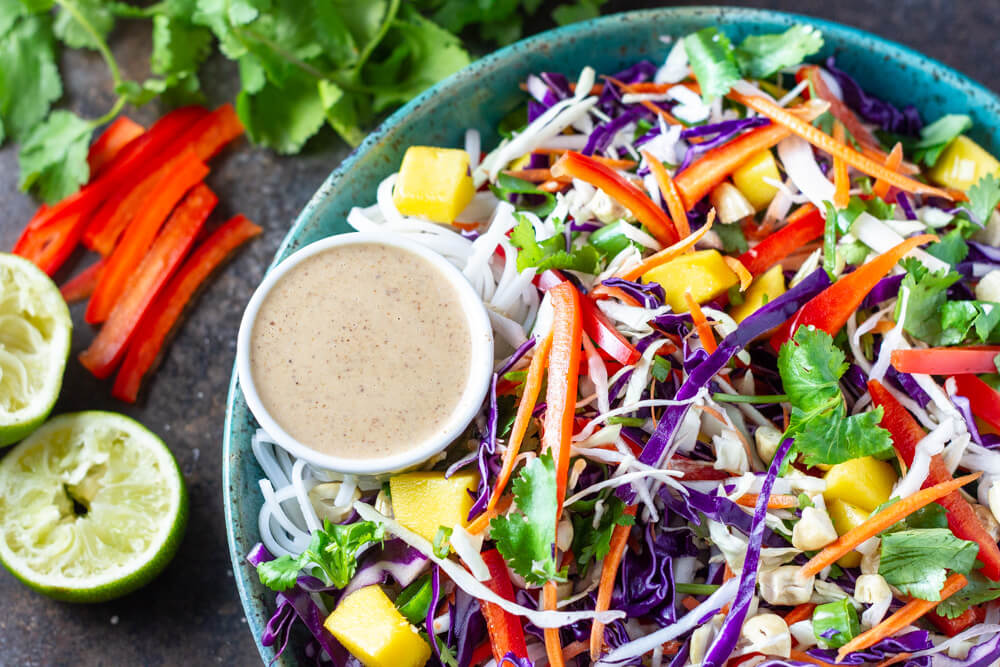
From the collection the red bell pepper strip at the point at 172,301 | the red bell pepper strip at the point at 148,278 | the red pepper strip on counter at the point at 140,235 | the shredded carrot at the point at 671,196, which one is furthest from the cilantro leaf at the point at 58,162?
the shredded carrot at the point at 671,196

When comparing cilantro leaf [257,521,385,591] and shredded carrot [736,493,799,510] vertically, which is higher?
shredded carrot [736,493,799,510]

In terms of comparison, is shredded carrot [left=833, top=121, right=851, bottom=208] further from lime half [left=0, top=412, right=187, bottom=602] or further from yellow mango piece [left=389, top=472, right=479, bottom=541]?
lime half [left=0, top=412, right=187, bottom=602]

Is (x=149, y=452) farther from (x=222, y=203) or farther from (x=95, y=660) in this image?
(x=222, y=203)

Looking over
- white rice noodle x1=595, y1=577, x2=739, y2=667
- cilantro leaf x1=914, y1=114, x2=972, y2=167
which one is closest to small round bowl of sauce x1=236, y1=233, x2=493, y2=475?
white rice noodle x1=595, y1=577, x2=739, y2=667

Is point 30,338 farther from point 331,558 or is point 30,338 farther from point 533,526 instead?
point 533,526

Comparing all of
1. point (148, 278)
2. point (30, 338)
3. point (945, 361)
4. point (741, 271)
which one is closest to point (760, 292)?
point (741, 271)

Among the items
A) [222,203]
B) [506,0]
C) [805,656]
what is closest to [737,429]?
[805,656]
